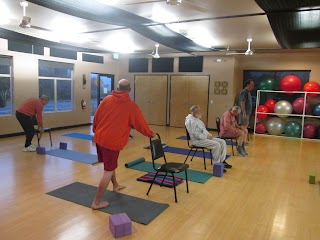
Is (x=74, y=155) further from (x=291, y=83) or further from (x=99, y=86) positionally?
(x=291, y=83)

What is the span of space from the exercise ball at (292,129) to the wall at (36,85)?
642cm

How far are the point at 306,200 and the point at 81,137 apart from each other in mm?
5501

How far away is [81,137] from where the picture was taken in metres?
7.25

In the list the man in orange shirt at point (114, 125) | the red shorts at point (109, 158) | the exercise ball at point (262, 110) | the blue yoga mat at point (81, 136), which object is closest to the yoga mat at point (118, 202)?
the man in orange shirt at point (114, 125)

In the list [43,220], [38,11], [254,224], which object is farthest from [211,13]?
[43,220]

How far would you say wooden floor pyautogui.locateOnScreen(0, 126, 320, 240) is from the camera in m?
2.59

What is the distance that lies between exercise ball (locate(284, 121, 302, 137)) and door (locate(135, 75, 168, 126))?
13.5 feet

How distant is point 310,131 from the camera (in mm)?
7793

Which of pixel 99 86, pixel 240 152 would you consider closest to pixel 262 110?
pixel 240 152

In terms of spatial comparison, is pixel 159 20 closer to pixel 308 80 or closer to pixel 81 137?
pixel 81 137

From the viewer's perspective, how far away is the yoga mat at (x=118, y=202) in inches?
115

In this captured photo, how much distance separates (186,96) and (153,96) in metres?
1.31

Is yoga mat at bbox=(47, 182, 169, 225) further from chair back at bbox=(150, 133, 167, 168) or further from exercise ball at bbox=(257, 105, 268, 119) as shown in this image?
exercise ball at bbox=(257, 105, 268, 119)

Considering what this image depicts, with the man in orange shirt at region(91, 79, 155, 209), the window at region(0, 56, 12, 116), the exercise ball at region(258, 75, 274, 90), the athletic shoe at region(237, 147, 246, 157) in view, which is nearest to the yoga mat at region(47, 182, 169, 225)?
the man in orange shirt at region(91, 79, 155, 209)
